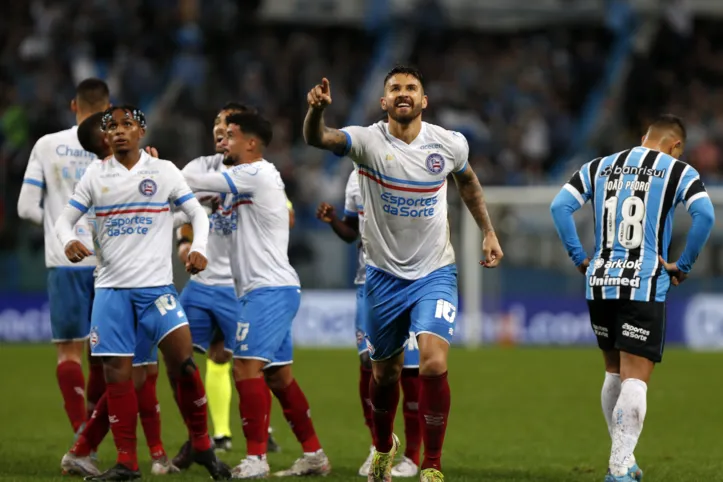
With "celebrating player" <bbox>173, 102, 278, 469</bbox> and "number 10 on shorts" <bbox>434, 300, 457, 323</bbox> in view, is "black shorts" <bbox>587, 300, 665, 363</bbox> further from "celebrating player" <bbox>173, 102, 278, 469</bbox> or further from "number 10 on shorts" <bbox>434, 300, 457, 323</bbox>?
"celebrating player" <bbox>173, 102, 278, 469</bbox>

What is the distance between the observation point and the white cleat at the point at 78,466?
8.48 m

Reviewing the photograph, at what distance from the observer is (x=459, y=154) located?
798 centimetres

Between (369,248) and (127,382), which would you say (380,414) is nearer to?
(369,248)

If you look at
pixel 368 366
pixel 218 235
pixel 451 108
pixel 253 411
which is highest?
pixel 451 108

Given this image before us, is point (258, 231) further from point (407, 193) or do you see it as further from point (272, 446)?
point (272, 446)

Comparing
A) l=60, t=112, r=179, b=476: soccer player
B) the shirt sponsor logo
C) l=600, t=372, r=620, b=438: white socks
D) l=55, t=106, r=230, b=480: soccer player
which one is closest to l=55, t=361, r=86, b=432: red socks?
l=60, t=112, r=179, b=476: soccer player

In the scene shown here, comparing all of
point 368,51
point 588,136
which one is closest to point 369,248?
point 588,136

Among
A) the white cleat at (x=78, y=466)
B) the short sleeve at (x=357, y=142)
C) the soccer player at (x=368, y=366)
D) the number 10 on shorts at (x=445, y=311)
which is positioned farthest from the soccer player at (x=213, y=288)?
the number 10 on shorts at (x=445, y=311)

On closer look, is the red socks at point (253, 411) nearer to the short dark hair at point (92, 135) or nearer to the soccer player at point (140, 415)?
the soccer player at point (140, 415)

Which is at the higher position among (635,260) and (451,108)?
(451,108)

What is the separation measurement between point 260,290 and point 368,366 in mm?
1206

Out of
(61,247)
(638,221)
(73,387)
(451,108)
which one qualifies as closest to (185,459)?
(73,387)

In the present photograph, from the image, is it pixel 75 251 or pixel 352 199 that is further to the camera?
pixel 352 199

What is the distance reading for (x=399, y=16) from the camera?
27391 mm
